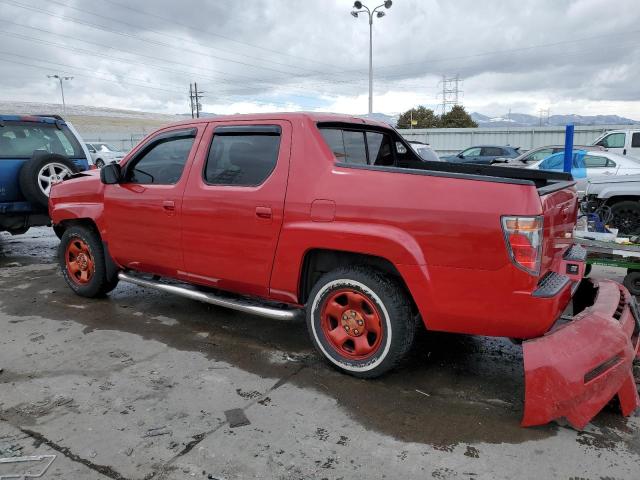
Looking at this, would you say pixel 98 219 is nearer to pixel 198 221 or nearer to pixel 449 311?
pixel 198 221

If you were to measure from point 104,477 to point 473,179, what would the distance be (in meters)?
2.47

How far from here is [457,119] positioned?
54.8 m

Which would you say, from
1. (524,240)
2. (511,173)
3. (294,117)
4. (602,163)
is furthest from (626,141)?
(524,240)

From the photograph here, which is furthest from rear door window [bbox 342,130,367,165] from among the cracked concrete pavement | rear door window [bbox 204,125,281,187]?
the cracked concrete pavement

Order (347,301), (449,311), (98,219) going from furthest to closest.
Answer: (98,219) < (347,301) < (449,311)

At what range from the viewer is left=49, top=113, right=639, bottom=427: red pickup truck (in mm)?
2727

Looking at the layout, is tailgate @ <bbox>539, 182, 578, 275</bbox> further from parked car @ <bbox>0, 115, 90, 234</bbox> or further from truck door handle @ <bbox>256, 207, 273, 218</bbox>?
parked car @ <bbox>0, 115, 90, 234</bbox>

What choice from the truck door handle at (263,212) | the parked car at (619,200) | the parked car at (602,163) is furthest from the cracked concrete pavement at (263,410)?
the parked car at (602,163)

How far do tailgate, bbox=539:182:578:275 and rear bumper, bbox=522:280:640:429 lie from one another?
1.32ft

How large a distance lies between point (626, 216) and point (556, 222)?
16.2 ft

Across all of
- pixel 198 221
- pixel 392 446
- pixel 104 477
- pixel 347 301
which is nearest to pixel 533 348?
pixel 392 446

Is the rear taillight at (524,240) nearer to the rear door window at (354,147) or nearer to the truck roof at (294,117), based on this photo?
the rear door window at (354,147)

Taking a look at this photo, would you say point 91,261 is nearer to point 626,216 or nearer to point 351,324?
point 351,324

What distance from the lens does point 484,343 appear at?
4.16 m
